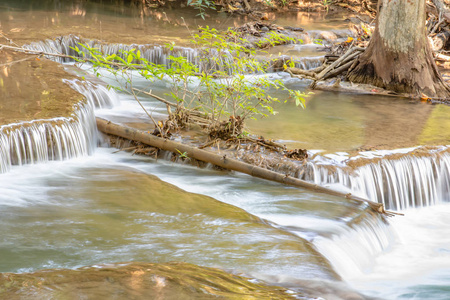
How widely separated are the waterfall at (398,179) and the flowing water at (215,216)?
0.05 ft

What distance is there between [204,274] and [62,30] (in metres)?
12.1

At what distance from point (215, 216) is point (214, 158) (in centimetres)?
142

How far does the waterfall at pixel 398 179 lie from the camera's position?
673 cm

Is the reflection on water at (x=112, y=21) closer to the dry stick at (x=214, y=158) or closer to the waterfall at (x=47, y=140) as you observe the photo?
the dry stick at (x=214, y=158)

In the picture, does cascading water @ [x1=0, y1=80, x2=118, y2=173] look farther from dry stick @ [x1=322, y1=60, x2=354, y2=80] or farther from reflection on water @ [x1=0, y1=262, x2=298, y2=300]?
dry stick @ [x1=322, y1=60, x2=354, y2=80]

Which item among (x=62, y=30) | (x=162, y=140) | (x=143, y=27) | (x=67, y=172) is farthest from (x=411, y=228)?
(x=143, y=27)

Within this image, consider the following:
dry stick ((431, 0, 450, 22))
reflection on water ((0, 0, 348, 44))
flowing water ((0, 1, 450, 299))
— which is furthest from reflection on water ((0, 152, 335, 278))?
dry stick ((431, 0, 450, 22))

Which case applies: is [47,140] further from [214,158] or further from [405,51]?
[405,51]

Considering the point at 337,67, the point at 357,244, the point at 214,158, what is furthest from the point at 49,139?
the point at 337,67

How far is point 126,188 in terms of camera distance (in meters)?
6.30

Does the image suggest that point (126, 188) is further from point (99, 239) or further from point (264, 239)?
point (264, 239)

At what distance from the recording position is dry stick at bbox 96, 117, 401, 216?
6.23m

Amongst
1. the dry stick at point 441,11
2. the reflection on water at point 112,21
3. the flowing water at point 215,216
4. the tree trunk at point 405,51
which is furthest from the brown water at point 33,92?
the dry stick at point 441,11

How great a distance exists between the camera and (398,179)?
7.11m
